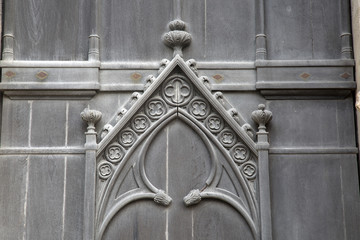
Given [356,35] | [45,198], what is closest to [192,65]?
[356,35]

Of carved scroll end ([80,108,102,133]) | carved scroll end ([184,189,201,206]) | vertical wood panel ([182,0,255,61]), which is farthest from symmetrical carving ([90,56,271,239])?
vertical wood panel ([182,0,255,61])

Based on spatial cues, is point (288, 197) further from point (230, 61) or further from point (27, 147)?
point (27, 147)

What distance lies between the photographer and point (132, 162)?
21.0 feet

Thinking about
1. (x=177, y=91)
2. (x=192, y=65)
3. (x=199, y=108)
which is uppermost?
(x=192, y=65)

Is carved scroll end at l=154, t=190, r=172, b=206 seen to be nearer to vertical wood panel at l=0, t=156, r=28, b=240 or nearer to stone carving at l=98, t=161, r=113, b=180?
stone carving at l=98, t=161, r=113, b=180

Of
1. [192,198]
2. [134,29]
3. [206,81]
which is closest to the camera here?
[192,198]

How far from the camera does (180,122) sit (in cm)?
653

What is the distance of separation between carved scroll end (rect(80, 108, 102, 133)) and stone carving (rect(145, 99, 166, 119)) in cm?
49

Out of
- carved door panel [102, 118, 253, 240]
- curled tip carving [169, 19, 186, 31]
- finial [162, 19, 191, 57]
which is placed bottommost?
carved door panel [102, 118, 253, 240]

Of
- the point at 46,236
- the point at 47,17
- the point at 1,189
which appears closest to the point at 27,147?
the point at 1,189

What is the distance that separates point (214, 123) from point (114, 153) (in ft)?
3.32

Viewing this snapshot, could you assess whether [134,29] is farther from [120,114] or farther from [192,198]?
[192,198]

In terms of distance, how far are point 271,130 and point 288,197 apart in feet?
2.20

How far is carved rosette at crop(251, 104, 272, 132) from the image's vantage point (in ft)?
20.9
